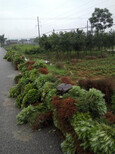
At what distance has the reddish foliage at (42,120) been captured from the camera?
2.79 m

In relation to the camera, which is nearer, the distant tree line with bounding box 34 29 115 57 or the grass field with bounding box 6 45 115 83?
the grass field with bounding box 6 45 115 83

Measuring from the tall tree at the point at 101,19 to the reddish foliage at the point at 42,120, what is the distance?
17.4 m

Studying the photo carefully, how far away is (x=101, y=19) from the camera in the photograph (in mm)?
18016

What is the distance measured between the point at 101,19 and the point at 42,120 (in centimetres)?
1886

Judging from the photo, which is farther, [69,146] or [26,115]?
[26,115]

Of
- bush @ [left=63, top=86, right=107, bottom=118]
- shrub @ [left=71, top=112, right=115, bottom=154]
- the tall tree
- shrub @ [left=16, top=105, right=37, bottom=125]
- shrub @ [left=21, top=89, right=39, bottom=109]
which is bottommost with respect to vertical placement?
shrub @ [left=16, top=105, right=37, bottom=125]

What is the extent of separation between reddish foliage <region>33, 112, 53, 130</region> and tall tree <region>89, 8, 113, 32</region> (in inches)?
684

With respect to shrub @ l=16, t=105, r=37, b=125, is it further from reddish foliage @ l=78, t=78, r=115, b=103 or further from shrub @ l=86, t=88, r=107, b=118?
reddish foliage @ l=78, t=78, r=115, b=103

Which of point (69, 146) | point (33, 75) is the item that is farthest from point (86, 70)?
point (69, 146)

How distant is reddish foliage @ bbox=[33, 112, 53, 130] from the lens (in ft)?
9.15

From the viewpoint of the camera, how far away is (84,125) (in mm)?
1711

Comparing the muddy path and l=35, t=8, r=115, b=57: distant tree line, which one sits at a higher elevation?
l=35, t=8, r=115, b=57: distant tree line

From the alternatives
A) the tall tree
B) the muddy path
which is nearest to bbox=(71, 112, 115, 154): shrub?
the muddy path

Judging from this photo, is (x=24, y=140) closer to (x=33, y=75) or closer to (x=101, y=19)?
(x=33, y=75)
